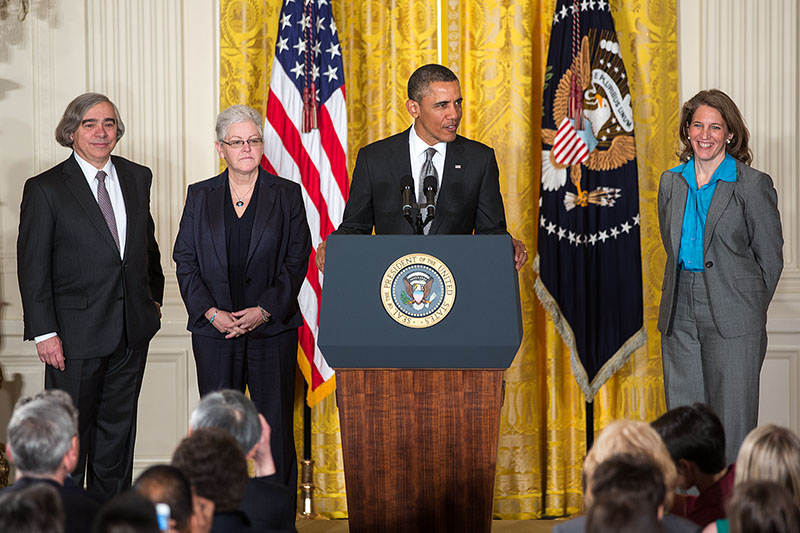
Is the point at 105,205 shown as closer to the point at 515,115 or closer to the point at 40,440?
the point at 40,440

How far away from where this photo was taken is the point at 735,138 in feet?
14.2

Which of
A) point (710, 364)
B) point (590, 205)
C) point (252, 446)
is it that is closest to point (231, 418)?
point (252, 446)

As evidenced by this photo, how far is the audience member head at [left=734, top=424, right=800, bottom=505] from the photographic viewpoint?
236 centimetres

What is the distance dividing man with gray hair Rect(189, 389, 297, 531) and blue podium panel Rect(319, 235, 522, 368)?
57 centimetres

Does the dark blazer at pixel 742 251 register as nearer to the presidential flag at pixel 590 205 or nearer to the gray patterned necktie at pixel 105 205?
the presidential flag at pixel 590 205

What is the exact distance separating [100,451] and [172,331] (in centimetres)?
114

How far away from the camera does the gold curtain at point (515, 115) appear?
5.31 meters

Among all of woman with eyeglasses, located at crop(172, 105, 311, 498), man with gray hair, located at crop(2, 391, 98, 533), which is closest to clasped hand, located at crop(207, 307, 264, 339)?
woman with eyeglasses, located at crop(172, 105, 311, 498)

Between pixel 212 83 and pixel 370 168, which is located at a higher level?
pixel 212 83

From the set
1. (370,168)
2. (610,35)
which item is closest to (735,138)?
(610,35)

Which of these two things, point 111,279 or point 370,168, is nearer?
point 370,168

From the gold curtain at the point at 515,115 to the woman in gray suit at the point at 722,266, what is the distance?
3.44 ft

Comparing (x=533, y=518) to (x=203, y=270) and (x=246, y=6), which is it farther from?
(x=246, y=6)

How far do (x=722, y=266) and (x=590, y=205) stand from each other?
3.50ft
